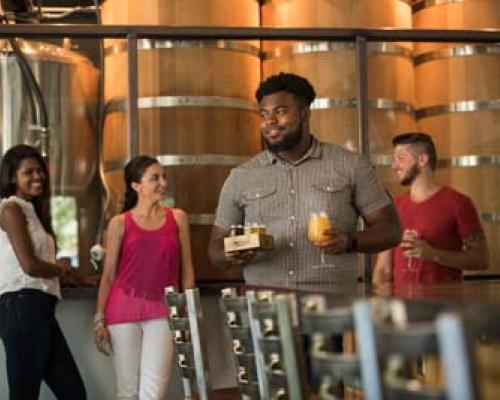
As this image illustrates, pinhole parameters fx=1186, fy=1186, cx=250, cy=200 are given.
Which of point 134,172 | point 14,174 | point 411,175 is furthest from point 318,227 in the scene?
point 14,174

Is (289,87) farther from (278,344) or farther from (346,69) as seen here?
(278,344)

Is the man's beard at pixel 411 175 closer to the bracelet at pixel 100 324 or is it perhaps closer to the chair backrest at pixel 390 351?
the bracelet at pixel 100 324

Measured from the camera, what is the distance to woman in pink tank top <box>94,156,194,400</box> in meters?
4.75

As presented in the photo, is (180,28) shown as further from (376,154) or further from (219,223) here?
(219,223)

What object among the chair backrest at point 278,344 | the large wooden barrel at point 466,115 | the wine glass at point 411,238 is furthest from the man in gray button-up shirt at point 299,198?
the large wooden barrel at point 466,115

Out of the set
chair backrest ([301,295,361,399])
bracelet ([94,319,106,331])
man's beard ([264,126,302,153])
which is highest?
man's beard ([264,126,302,153])

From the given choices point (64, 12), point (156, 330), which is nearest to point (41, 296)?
point (156, 330)

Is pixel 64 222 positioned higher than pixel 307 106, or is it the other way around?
pixel 307 106

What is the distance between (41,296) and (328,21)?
1.95m

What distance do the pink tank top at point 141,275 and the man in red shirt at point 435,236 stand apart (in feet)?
3.06

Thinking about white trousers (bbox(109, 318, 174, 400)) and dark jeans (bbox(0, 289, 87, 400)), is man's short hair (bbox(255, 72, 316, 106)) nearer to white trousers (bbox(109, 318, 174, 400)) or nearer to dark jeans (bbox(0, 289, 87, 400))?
white trousers (bbox(109, 318, 174, 400))

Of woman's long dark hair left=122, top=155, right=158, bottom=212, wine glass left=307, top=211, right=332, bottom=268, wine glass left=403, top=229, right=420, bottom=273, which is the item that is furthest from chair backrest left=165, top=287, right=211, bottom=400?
woman's long dark hair left=122, top=155, right=158, bottom=212

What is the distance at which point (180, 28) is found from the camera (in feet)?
17.5

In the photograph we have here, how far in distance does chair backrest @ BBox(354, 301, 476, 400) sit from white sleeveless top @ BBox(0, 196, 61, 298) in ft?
10.7
